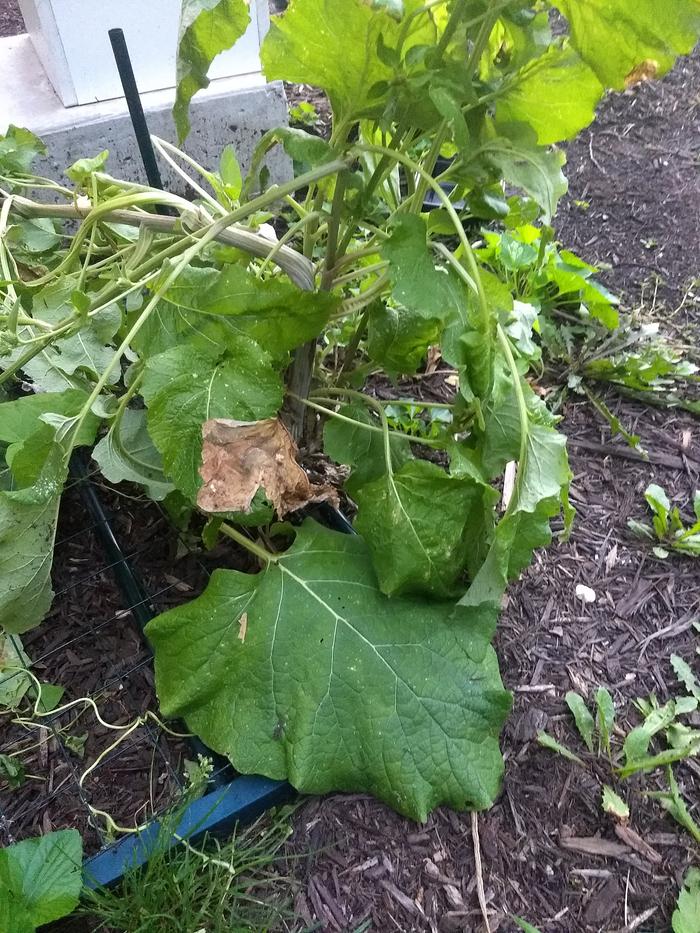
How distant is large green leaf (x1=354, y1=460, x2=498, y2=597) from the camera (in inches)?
39.4

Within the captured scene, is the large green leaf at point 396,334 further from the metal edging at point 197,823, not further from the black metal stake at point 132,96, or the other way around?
the metal edging at point 197,823

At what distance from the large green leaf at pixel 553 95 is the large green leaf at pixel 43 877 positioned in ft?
3.68

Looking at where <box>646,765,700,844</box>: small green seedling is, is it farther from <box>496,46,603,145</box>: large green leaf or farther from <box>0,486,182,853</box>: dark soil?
<box>496,46,603,145</box>: large green leaf

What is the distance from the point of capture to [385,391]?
5.72 feet

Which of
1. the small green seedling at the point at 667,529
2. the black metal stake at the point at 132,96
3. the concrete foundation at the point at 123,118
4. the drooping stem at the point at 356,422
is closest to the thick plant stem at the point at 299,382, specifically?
the drooping stem at the point at 356,422

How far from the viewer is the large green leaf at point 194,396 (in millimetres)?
888

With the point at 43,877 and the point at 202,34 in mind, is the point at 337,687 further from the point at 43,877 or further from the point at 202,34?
the point at 202,34

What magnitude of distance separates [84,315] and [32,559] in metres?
0.36

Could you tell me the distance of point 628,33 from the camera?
784 mm

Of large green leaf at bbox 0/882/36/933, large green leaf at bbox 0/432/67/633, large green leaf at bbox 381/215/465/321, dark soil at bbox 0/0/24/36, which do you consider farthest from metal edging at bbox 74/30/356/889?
dark soil at bbox 0/0/24/36

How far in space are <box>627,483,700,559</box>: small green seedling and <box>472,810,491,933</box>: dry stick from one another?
2.28 feet

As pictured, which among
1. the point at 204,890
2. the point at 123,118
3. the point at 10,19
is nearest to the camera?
the point at 204,890

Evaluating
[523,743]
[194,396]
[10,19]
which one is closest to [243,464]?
[194,396]

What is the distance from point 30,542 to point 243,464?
0.35 m
